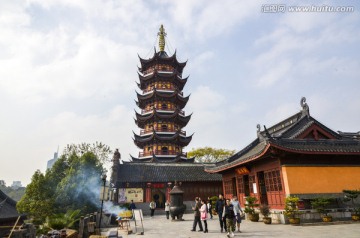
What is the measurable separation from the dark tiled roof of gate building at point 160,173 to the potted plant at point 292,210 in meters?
15.6

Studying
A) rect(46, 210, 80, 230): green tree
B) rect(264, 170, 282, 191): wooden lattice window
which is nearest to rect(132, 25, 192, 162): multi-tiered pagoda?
rect(46, 210, 80, 230): green tree

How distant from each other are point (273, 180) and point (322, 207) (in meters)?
2.71

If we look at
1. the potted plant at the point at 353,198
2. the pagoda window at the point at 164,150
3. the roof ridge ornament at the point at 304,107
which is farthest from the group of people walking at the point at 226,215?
the pagoda window at the point at 164,150

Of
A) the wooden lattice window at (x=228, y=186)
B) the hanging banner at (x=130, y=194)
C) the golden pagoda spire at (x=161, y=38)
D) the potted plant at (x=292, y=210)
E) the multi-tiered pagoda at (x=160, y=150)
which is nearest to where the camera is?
the potted plant at (x=292, y=210)

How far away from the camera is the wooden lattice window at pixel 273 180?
43.4 ft

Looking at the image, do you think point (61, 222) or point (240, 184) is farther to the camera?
point (240, 184)

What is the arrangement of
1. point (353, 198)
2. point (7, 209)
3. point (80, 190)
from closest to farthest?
point (353, 198), point (7, 209), point (80, 190)

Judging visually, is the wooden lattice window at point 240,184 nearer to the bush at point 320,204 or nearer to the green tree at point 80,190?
the bush at point 320,204

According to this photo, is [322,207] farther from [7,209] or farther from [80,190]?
[7,209]

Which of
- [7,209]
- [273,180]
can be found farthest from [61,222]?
[273,180]

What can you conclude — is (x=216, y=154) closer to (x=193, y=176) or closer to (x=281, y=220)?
(x=193, y=176)

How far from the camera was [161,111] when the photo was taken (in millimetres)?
33094

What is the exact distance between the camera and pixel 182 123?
114ft

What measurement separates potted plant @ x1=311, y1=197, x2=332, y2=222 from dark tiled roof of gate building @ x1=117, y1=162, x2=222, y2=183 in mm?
15680
